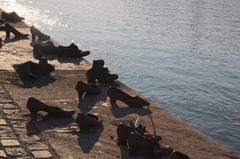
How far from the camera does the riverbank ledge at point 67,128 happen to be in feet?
26.1

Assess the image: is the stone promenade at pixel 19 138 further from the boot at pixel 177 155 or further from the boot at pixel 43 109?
the boot at pixel 177 155

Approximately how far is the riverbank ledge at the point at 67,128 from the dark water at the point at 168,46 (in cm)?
382

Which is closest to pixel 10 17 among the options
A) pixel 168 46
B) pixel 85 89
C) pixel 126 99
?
pixel 168 46

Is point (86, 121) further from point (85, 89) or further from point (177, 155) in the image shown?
point (85, 89)

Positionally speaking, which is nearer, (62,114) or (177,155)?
(177,155)

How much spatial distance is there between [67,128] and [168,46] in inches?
689

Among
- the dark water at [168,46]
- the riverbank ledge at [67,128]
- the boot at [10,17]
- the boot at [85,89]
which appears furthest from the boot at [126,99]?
the boot at [10,17]

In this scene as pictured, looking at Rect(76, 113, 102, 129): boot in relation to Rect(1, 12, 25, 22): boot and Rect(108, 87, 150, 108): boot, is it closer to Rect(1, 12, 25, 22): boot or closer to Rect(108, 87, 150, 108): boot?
Rect(108, 87, 150, 108): boot

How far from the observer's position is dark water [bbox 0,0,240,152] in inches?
642

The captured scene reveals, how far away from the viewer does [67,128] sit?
9.02 metres

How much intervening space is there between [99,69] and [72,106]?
236cm

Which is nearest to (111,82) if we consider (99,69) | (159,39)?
(99,69)

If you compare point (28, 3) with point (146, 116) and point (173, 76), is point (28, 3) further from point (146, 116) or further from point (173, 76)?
point (146, 116)

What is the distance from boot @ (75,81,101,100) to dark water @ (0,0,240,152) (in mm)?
4121
